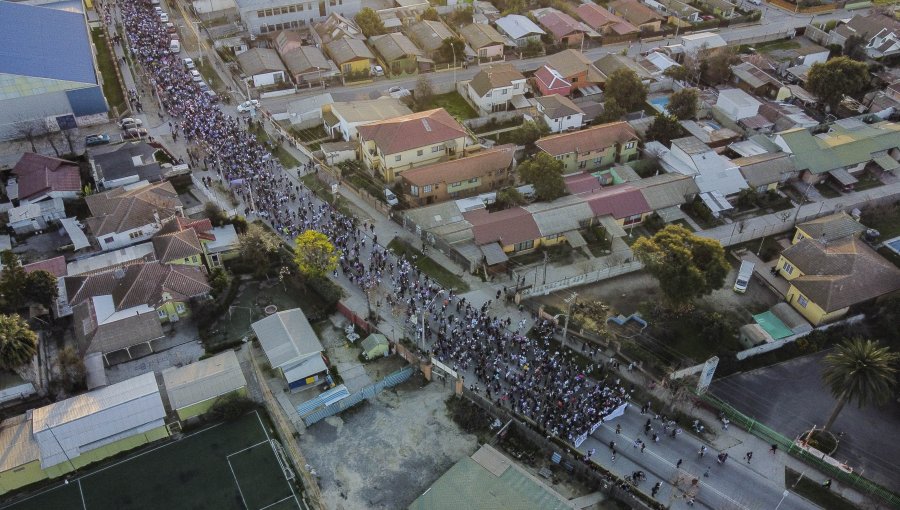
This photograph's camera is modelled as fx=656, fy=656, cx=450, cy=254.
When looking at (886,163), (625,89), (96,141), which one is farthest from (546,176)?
(96,141)

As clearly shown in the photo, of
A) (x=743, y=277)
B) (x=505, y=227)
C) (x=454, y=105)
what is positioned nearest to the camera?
(x=743, y=277)

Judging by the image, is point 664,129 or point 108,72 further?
point 108,72

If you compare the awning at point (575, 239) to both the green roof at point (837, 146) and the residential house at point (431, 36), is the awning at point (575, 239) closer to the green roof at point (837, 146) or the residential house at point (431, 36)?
the green roof at point (837, 146)

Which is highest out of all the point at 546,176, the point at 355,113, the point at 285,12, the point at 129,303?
the point at 285,12

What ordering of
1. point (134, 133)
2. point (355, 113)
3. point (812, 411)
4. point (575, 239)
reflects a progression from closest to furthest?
point (812, 411)
point (575, 239)
point (355, 113)
point (134, 133)

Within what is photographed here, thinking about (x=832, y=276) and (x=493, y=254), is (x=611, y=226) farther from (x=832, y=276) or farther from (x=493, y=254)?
(x=832, y=276)

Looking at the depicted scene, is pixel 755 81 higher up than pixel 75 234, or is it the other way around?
pixel 755 81

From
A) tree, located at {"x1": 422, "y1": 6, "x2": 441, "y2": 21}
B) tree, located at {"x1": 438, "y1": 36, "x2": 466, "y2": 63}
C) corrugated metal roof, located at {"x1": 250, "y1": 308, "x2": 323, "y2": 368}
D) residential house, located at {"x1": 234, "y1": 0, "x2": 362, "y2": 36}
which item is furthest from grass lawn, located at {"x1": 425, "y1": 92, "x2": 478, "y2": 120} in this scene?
corrugated metal roof, located at {"x1": 250, "y1": 308, "x2": 323, "y2": 368}
